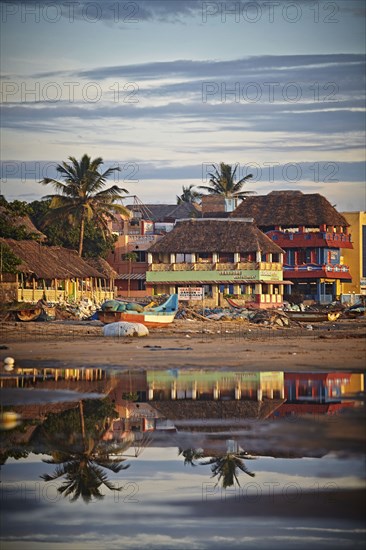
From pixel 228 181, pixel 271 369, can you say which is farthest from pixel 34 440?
pixel 228 181

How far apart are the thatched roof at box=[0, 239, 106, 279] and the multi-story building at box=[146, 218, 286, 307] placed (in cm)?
715

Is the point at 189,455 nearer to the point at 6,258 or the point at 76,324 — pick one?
the point at 76,324

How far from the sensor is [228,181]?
98.9m

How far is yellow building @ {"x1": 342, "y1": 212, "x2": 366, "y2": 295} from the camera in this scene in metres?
87.4

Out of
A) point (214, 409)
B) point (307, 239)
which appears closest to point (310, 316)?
point (307, 239)

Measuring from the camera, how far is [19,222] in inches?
2763

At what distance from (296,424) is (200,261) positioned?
60.0 m

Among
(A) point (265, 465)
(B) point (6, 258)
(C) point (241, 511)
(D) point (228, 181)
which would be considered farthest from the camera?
(D) point (228, 181)

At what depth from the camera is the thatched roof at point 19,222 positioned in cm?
5862

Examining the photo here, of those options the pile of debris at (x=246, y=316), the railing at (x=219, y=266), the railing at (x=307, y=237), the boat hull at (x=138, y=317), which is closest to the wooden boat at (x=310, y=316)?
the pile of debris at (x=246, y=316)

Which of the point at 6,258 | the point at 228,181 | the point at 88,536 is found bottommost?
the point at 88,536

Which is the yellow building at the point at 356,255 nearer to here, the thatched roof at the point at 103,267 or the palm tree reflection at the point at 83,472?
the thatched roof at the point at 103,267

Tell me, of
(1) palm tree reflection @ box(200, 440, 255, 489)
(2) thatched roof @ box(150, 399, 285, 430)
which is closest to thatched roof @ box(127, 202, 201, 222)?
(2) thatched roof @ box(150, 399, 285, 430)

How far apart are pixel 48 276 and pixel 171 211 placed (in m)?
46.3
